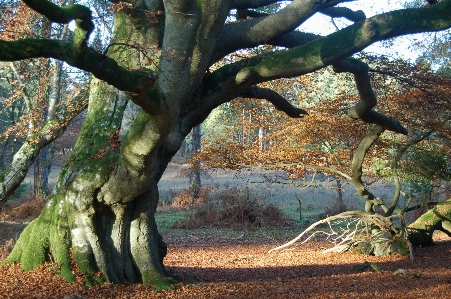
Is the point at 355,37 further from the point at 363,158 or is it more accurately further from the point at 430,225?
the point at 430,225

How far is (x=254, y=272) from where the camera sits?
8.70m

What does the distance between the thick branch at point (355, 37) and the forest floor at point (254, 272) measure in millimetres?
3118

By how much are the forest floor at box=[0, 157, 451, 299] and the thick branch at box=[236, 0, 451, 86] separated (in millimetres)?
3118

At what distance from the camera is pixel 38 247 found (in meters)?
6.15

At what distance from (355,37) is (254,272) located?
4.86 metres

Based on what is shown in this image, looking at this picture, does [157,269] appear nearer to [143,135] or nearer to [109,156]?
[109,156]

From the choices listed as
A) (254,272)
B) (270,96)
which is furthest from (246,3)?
(254,272)

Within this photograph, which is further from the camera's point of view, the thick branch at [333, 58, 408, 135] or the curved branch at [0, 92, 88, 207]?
the curved branch at [0, 92, 88, 207]

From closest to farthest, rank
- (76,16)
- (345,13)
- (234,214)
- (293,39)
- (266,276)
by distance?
(76,16) → (293,39) → (266,276) → (345,13) → (234,214)

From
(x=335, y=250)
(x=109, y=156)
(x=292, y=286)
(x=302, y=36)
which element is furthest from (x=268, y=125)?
(x=109, y=156)

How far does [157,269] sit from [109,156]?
171 cm

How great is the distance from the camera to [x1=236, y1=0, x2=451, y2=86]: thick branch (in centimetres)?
583

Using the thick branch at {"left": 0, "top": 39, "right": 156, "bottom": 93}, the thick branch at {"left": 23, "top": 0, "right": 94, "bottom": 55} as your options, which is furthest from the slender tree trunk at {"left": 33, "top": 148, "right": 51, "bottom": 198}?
the thick branch at {"left": 23, "top": 0, "right": 94, "bottom": 55}

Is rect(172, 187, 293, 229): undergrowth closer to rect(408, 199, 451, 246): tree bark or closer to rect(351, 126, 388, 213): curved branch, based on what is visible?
rect(408, 199, 451, 246): tree bark
